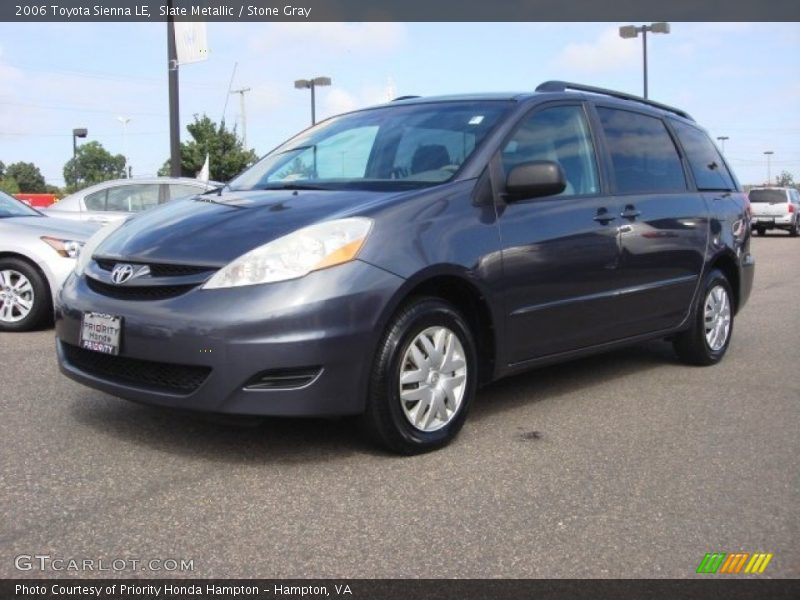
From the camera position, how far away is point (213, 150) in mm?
34062

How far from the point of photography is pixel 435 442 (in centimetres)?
382

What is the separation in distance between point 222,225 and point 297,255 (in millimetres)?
487

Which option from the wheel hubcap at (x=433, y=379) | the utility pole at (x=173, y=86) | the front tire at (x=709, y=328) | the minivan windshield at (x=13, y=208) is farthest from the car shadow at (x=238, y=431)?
the utility pole at (x=173, y=86)

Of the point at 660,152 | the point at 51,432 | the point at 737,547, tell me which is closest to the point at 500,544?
the point at 737,547

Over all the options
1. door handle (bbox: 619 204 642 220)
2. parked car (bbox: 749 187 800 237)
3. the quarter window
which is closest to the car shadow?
door handle (bbox: 619 204 642 220)

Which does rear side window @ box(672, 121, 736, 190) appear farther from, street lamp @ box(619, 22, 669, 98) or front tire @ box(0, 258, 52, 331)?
street lamp @ box(619, 22, 669, 98)

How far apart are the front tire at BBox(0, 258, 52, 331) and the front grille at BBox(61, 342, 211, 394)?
3.55 m

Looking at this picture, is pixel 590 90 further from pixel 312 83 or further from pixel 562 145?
pixel 312 83

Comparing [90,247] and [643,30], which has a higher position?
[643,30]

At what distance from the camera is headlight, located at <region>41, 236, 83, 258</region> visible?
7.16 meters

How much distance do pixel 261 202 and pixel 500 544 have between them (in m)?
1.99
